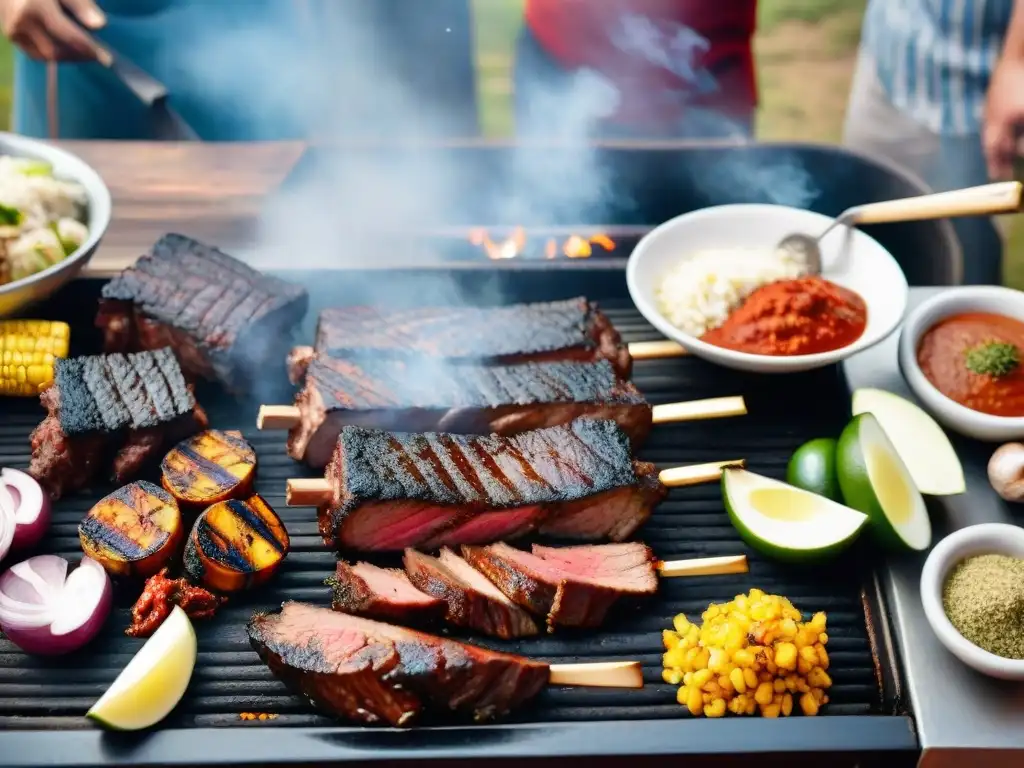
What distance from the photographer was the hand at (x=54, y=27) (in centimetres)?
517

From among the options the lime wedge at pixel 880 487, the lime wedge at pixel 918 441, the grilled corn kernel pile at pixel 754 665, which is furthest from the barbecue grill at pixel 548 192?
the grilled corn kernel pile at pixel 754 665

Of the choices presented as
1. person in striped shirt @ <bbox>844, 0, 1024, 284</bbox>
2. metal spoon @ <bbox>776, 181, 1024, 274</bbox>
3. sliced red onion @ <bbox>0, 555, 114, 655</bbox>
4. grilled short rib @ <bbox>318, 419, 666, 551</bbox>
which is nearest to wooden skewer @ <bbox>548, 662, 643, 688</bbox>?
grilled short rib @ <bbox>318, 419, 666, 551</bbox>

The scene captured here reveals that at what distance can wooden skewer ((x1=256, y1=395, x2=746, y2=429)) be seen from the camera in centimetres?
400

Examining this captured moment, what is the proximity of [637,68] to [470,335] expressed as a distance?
300 cm

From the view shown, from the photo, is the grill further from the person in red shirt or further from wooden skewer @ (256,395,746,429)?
the person in red shirt

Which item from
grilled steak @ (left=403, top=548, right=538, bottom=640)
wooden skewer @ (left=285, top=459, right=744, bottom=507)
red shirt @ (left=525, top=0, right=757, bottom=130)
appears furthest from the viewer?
red shirt @ (left=525, top=0, right=757, bottom=130)

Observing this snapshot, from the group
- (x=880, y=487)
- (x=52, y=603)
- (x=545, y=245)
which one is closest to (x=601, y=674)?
(x=880, y=487)

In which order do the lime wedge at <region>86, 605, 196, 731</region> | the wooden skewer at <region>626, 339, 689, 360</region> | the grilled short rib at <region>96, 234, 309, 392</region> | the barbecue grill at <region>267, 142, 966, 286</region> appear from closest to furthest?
the lime wedge at <region>86, 605, 196, 731</region> → the grilled short rib at <region>96, 234, 309, 392</region> → the wooden skewer at <region>626, 339, 689, 360</region> → the barbecue grill at <region>267, 142, 966, 286</region>

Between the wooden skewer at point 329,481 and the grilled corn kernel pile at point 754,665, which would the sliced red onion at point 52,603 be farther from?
the grilled corn kernel pile at point 754,665

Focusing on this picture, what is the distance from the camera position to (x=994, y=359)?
3.84m

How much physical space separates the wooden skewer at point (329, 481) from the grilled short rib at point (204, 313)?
65 cm

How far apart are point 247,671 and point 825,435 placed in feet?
9.25

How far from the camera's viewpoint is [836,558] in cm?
366

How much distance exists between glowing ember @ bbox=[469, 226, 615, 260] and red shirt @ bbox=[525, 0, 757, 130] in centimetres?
153
